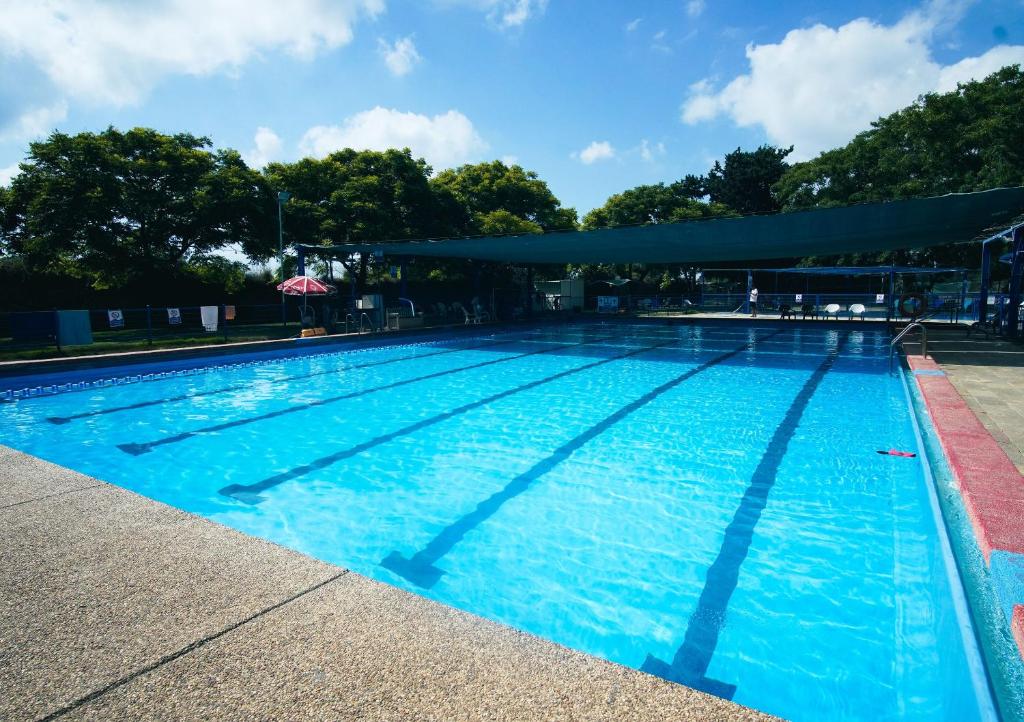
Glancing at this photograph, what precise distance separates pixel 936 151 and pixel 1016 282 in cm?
1478

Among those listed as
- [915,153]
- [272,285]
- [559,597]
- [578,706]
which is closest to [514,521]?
[559,597]

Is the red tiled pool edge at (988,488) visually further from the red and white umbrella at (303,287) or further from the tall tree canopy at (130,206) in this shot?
the tall tree canopy at (130,206)

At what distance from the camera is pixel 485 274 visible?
2436 centimetres

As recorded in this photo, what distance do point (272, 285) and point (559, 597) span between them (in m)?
21.1

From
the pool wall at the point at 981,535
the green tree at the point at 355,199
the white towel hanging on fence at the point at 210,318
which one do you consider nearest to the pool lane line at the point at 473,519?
the pool wall at the point at 981,535

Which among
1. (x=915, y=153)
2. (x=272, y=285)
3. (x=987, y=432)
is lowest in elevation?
(x=987, y=432)

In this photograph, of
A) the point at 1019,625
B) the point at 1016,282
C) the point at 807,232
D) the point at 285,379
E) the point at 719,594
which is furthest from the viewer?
the point at 1016,282

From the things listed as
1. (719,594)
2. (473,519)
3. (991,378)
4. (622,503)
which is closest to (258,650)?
(473,519)

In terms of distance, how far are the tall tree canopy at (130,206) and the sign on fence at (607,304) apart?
15.0 m

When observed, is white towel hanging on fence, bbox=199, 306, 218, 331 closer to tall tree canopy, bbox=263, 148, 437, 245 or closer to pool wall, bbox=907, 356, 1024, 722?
tall tree canopy, bbox=263, 148, 437, 245

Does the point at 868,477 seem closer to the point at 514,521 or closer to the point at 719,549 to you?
the point at 719,549

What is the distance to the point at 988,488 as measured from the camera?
3.28 meters

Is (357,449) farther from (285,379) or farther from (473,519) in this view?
(285,379)

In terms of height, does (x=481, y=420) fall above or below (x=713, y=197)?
below
